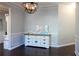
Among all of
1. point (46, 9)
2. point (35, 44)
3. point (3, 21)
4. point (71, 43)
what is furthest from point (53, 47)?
point (3, 21)

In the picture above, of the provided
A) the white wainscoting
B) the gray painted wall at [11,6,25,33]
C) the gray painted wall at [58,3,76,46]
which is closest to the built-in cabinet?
the white wainscoting

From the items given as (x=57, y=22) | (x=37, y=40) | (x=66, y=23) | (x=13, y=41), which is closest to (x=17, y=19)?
(x=13, y=41)

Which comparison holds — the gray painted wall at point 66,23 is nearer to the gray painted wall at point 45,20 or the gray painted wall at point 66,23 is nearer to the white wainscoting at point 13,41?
the gray painted wall at point 45,20

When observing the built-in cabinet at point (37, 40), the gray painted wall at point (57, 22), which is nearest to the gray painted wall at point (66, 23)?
the gray painted wall at point (57, 22)

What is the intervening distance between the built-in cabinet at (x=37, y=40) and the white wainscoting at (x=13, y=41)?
403 mm

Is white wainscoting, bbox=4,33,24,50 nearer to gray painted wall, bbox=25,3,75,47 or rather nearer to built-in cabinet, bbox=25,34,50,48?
built-in cabinet, bbox=25,34,50,48

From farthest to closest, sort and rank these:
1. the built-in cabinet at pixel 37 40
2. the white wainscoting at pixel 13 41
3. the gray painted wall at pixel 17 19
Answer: the built-in cabinet at pixel 37 40, the gray painted wall at pixel 17 19, the white wainscoting at pixel 13 41

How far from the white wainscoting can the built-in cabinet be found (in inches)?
15.9

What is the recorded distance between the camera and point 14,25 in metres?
6.02

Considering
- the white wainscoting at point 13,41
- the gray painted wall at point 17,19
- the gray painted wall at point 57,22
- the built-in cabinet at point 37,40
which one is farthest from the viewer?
the gray painted wall at point 57,22

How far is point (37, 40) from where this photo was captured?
6.20 m

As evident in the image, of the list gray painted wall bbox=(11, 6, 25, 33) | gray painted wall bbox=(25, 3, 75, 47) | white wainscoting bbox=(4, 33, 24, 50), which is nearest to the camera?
white wainscoting bbox=(4, 33, 24, 50)

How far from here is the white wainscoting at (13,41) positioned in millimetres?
5691

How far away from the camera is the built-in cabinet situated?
19.8 feet
